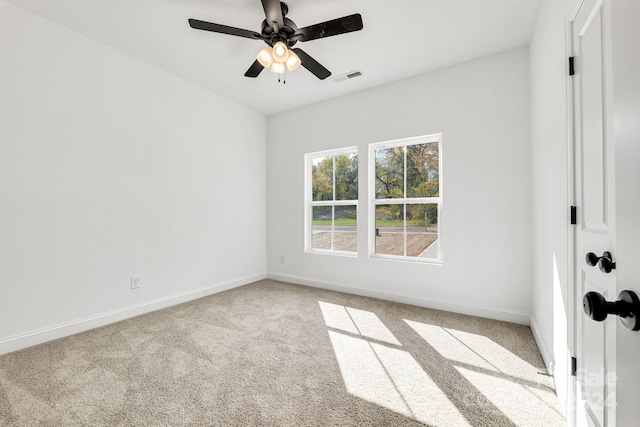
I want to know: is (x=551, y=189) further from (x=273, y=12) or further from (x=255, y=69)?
(x=255, y=69)

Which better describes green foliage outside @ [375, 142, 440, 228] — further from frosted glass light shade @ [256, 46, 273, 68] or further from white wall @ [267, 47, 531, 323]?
frosted glass light shade @ [256, 46, 273, 68]

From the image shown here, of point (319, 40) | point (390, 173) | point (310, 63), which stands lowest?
point (390, 173)

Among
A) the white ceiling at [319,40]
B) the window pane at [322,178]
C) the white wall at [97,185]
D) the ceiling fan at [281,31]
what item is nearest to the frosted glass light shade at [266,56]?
Answer: the ceiling fan at [281,31]

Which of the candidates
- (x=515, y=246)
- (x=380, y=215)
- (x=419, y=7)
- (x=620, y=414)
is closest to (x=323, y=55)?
(x=419, y=7)

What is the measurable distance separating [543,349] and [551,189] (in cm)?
121

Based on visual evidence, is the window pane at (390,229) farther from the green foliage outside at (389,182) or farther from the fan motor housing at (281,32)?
the fan motor housing at (281,32)

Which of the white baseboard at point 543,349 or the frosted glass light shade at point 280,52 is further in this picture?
the frosted glass light shade at point 280,52

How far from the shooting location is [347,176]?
398 cm

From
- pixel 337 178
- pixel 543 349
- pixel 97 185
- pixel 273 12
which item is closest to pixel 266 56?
pixel 273 12

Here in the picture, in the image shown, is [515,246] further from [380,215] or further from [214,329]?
[214,329]

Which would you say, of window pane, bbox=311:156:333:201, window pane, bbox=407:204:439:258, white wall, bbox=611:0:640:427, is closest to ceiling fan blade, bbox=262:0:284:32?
white wall, bbox=611:0:640:427

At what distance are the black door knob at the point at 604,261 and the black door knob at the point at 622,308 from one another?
33cm

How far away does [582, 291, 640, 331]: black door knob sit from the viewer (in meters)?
0.54

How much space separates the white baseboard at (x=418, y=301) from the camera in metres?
2.77
